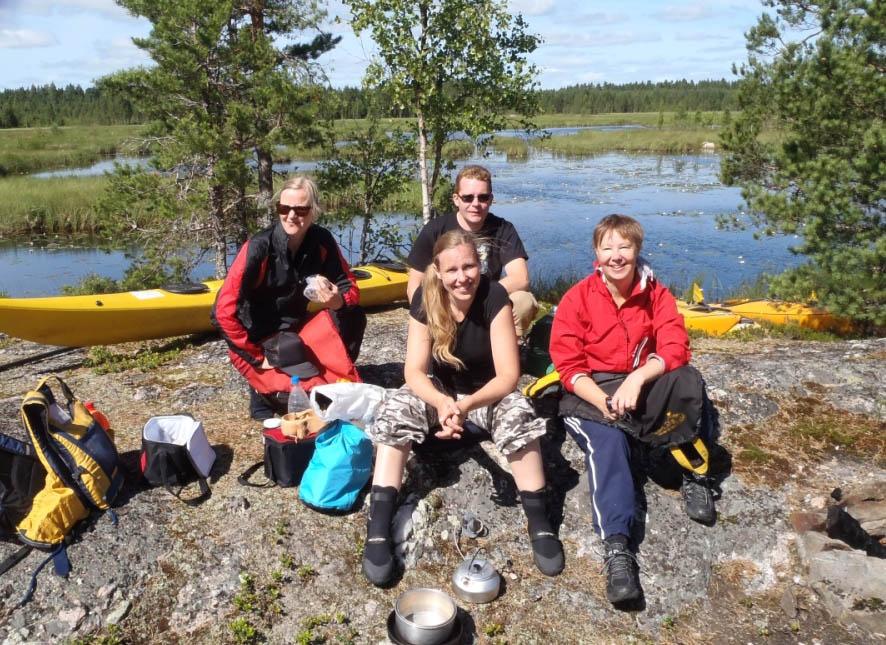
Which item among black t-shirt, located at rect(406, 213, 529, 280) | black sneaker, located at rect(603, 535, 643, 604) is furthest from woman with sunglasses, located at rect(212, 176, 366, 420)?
black sneaker, located at rect(603, 535, 643, 604)

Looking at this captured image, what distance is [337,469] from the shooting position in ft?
10.4

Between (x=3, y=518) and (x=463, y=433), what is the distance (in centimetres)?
197

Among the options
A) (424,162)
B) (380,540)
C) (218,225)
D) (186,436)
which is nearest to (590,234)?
(424,162)

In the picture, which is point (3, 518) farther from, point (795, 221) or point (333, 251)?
point (795, 221)

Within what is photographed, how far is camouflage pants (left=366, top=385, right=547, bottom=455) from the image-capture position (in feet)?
9.73

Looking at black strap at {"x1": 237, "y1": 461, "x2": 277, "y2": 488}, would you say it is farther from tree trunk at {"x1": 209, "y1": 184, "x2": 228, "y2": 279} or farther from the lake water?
the lake water

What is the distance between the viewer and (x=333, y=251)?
423 centimetres

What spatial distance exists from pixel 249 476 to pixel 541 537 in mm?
1526

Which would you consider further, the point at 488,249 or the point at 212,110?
the point at 212,110

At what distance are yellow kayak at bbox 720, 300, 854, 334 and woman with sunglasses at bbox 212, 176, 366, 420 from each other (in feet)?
15.7

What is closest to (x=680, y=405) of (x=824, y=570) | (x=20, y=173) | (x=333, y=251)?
(x=824, y=570)

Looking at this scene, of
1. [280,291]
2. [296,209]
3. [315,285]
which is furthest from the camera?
[280,291]

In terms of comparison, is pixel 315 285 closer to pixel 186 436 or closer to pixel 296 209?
pixel 296 209

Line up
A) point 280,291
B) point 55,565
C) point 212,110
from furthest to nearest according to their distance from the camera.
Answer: point 212,110 < point 280,291 < point 55,565
